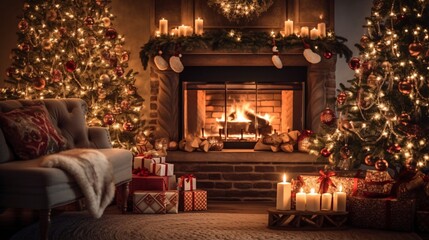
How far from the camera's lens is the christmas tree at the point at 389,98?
600 centimetres

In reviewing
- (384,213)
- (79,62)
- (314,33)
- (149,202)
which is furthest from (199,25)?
(384,213)

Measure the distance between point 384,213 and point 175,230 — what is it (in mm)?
1544

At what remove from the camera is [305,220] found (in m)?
5.43

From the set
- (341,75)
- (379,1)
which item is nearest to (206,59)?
(341,75)

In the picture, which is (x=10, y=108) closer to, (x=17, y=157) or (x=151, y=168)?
(x=17, y=157)

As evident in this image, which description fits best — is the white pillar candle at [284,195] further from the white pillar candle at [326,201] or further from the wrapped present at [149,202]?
the wrapped present at [149,202]

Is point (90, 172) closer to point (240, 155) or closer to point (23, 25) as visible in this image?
point (240, 155)

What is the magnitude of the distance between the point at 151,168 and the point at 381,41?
2.27 m

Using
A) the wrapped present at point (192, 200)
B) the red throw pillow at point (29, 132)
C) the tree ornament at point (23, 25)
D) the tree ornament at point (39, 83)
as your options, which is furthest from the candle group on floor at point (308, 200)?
the tree ornament at point (23, 25)

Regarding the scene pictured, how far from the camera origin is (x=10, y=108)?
17.7ft

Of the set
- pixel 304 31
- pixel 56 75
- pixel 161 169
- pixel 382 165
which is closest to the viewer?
pixel 382 165

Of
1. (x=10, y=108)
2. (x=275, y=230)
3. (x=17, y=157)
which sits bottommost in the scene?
(x=275, y=230)

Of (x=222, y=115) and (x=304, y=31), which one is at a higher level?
(x=304, y=31)

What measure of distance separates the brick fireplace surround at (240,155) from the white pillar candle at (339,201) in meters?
1.94
